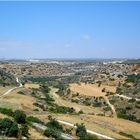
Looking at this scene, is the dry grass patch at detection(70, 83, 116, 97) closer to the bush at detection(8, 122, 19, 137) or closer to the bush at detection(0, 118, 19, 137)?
the bush at detection(0, 118, 19, 137)

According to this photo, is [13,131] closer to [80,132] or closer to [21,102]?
[80,132]

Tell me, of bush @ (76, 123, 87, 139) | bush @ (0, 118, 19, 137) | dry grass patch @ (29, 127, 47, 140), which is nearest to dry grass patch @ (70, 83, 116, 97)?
bush @ (76, 123, 87, 139)

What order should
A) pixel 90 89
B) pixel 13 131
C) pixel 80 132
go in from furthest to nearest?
pixel 90 89 → pixel 80 132 → pixel 13 131

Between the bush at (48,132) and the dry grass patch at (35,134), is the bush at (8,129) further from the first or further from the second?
the bush at (48,132)

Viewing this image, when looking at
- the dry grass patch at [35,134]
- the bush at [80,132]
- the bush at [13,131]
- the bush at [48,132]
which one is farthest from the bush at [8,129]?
the bush at [80,132]

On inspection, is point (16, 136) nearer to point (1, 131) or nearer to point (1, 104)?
point (1, 131)

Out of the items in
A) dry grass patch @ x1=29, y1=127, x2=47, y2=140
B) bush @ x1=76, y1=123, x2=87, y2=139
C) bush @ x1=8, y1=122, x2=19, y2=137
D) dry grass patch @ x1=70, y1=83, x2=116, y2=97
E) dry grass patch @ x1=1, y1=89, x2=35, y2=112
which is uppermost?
bush @ x1=8, y1=122, x2=19, y2=137

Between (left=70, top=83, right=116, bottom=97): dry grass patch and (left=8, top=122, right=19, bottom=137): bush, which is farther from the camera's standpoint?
(left=70, top=83, right=116, bottom=97): dry grass patch

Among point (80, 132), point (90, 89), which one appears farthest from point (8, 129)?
point (90, 89)

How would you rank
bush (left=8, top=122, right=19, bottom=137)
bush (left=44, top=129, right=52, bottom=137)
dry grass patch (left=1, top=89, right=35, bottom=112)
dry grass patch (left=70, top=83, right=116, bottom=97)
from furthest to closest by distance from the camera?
dry grass patch (left=70, top=83, right=116, bottom=97)
dry grass patch (left=1, top=89, right=35, bottom=112)
bush (left=44, top=129, right=52, bottom=137)
bush (left=8, top=122, right=19, bottom=137)

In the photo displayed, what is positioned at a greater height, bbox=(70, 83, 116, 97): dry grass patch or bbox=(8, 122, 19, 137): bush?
bbox=(8, 122, 19, 137): bush

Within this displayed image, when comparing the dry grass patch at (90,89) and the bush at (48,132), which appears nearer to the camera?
the bush at (48,132)

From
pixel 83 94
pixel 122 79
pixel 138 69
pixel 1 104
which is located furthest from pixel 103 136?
pixel 138 69
